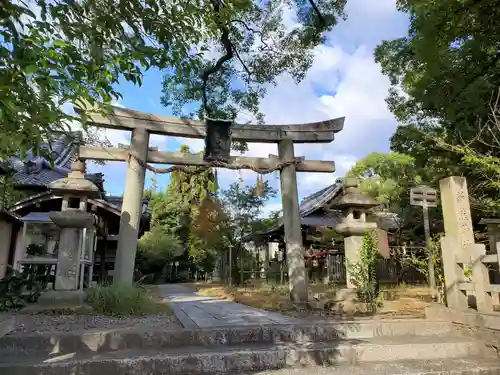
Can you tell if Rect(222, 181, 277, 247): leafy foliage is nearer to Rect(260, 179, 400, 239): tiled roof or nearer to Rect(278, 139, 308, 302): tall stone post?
Rect(260, 179, 400, 239): tiled roof

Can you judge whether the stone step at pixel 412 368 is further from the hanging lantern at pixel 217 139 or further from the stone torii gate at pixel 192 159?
the hanging lantern at pixel 217 139

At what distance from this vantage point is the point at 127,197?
8094 mm

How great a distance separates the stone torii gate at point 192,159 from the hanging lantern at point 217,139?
0.65ft

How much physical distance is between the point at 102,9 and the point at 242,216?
1818 centimetres

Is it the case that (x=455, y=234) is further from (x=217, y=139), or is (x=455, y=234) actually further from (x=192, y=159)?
(x=192, y=159)

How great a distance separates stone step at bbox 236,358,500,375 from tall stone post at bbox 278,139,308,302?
12.7 feet

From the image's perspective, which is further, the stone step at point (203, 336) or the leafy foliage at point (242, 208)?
the leafy foliage at point (242, 208)

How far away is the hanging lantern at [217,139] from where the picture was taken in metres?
8.75

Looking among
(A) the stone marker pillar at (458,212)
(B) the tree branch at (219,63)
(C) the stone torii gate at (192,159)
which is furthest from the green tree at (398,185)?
(B) the tree branch at (219,63)

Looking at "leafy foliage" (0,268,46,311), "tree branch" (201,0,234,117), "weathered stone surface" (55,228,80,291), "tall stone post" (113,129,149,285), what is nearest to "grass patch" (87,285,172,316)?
"weathered stone surface" (55,228,80,291)

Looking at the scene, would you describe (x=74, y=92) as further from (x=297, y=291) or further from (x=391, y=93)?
(x=391, y=93)

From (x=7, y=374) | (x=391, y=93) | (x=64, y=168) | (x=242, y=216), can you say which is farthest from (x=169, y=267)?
(x=7, y=374)

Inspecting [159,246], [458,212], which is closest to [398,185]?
[458,212]

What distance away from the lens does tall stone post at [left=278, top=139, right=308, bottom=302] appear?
335 inches
